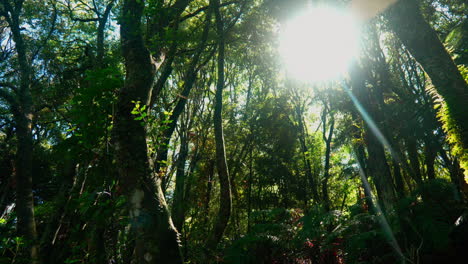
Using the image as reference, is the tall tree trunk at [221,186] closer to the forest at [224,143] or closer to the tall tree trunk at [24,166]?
the forest at [224,143]

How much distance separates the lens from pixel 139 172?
9.41 ft

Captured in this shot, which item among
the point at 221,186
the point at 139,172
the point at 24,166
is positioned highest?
the point at 24,166

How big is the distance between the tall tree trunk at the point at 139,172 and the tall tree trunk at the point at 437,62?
9.47 feet

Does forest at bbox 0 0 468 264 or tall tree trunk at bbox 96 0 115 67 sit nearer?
forest at bbox 0 0 468 264

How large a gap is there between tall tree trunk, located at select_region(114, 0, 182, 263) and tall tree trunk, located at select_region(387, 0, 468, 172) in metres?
2.89

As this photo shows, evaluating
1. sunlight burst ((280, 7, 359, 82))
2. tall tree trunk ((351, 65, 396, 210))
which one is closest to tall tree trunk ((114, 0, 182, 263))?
tall tree trunk ((351, 65, 396, 210))

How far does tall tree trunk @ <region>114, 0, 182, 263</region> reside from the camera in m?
2.56

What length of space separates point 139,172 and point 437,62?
325 cm

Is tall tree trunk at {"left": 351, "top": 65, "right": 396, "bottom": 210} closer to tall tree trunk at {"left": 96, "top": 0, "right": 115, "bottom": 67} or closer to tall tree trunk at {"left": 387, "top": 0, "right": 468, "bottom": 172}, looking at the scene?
tall tree trunk at {"left": 387, "top": 0, "right": 468, "bottom": 172}

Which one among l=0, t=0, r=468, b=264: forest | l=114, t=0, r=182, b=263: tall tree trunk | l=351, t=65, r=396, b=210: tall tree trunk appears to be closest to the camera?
l=114, t=0, r=182, b=263: tall tree trunk

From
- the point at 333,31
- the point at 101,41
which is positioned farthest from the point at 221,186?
the point at 101,41

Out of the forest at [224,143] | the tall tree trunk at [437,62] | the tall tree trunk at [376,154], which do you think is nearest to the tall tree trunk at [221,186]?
the forest at [224,143]

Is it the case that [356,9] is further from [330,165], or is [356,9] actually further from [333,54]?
[330,165]

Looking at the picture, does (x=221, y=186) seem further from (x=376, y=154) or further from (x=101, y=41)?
(x=101, y=41)
